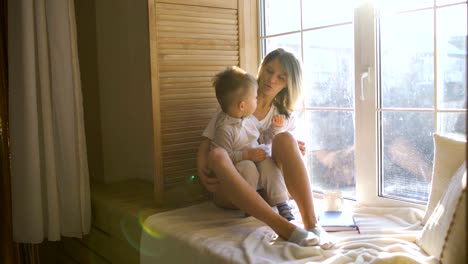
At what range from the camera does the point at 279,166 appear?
72.9 inches

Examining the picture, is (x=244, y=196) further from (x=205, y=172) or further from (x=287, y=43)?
(x=287, y=43)

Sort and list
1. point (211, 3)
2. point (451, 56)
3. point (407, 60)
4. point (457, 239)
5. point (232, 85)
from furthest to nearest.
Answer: point (211, 3), point (232, 85), point (407, 60), point (451, 56), point (457, 239)

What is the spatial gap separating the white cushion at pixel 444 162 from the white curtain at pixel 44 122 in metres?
1.50

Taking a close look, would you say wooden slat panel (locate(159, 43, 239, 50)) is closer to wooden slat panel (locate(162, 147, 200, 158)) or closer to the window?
the window

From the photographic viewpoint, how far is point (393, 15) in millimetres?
1808

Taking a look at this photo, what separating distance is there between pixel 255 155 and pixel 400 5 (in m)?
0.79

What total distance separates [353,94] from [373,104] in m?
0.14

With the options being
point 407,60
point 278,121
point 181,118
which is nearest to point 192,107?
point 181,118

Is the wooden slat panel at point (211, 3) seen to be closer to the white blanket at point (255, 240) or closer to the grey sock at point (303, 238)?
the white blanket at point (255, 240)

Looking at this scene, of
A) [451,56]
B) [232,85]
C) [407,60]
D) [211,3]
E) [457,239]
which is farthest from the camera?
[211,3]

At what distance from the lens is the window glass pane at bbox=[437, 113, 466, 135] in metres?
1.64

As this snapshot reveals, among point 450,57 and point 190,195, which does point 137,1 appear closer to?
point 190,195

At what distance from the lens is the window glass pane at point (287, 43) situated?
2.24 metres

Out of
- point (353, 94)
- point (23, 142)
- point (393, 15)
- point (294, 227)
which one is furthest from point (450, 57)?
point (23, 142)
